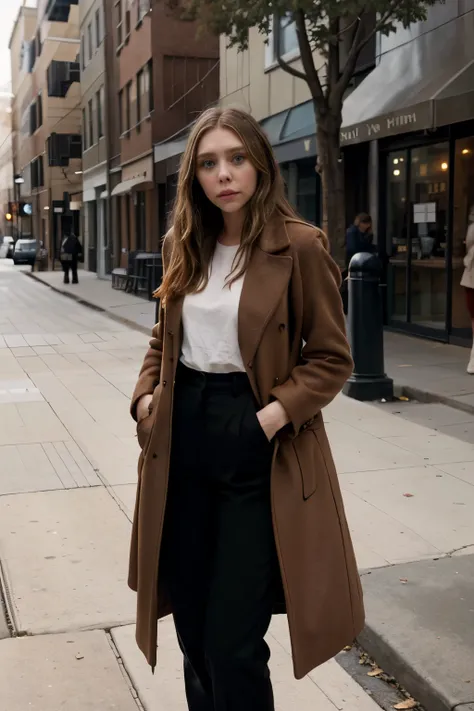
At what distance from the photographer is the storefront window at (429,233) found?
12.6m

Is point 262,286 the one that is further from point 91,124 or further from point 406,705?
point 91,124

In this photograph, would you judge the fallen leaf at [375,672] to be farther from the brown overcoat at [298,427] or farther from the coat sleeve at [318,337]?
the coat sleeve at [318,337]

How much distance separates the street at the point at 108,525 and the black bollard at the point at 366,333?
23 cm

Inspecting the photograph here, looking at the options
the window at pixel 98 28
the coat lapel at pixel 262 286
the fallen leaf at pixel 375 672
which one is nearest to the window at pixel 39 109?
the window at pixel 98 28

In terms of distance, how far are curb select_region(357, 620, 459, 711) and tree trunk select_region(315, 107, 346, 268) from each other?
8.42 meters

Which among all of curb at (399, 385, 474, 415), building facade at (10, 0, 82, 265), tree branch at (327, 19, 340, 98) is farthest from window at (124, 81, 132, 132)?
curb at (399, 385, 474, 415)

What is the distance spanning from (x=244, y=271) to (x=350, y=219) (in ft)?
45.8

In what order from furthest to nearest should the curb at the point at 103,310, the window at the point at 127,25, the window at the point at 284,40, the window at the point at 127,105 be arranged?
the window at the point at 127,105 < the window at the point at 127,25 < the window at the point at 284,40 < the curb at the point at 103,310

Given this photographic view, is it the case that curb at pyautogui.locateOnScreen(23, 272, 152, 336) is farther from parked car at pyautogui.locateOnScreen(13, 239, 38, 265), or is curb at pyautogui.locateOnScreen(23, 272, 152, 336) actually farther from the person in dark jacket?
parked car at pyautogui.locateOnScreen(13, 239, 38, 265)

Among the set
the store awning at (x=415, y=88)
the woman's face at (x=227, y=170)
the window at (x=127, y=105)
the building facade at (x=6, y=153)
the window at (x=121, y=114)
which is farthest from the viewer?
the building facade at (x=6, y=153)

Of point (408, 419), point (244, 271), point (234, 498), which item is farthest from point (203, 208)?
point (408, 419)

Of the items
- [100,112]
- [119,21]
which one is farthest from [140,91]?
[100,112]

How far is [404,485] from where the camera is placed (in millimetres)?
5766

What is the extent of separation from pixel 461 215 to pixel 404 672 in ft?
31.6
